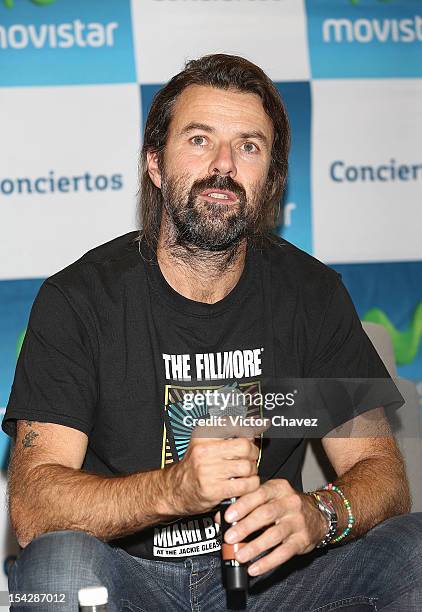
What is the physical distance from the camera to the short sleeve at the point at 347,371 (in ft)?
6.20

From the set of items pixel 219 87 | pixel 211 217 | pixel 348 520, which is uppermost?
pixel 219 87

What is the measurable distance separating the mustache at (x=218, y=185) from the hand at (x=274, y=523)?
663mm

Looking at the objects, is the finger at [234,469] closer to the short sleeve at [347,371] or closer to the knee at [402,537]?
the knee at [402,537]

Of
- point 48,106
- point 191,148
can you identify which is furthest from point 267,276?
point 48,106

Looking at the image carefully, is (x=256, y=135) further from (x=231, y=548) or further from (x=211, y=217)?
(x=231, y=548)

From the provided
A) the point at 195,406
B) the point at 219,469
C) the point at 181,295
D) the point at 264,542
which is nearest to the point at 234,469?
the point at 219,469

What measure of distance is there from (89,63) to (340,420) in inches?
53.5

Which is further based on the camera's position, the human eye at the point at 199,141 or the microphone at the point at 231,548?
the human eye at the point at 199,141

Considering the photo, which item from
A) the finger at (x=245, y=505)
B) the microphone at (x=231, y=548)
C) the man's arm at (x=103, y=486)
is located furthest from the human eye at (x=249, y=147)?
the finger at (x=245, y=505)

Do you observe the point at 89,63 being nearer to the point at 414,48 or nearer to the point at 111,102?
the point at 111,102

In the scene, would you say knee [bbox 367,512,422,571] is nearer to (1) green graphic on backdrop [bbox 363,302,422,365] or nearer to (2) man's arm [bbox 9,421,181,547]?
(2) man's arm [bbox 9,421,181,547]

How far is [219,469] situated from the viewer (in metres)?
1.43

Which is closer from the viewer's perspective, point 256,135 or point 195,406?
point 195,406

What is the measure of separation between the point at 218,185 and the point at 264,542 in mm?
780
